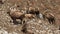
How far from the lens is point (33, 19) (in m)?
5.89

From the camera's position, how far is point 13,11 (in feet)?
19.4

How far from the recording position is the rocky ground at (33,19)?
5406mm

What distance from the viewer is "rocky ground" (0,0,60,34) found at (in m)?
5.41

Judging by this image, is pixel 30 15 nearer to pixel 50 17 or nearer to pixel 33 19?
pixel 33 19

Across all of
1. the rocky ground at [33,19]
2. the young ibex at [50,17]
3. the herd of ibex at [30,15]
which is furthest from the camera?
the young ibex at [50,17]

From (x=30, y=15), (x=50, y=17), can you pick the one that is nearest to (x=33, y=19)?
(x=30, y=15)

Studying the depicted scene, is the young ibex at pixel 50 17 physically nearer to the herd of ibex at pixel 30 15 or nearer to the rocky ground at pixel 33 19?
the herd of ibex at pixel 30 15

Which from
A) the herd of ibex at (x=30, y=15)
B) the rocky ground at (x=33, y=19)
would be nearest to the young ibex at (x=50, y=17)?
the herd of ibex at (x=30, y=15)

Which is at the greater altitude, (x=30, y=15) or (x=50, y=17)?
(x=30, y=15)

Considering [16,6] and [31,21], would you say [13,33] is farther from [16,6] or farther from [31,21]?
[16,6]

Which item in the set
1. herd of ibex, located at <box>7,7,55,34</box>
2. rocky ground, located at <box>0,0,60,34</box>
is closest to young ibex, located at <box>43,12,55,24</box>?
herd of ibex, located at <box>7,7,55,34</box>

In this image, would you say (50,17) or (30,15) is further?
(50,17)

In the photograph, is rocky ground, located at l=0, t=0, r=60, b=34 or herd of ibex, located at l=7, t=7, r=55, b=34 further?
herd of ibex, located at l=7, t=7, r=55, b=34

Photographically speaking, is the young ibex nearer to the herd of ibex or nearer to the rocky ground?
the herd of ibex
